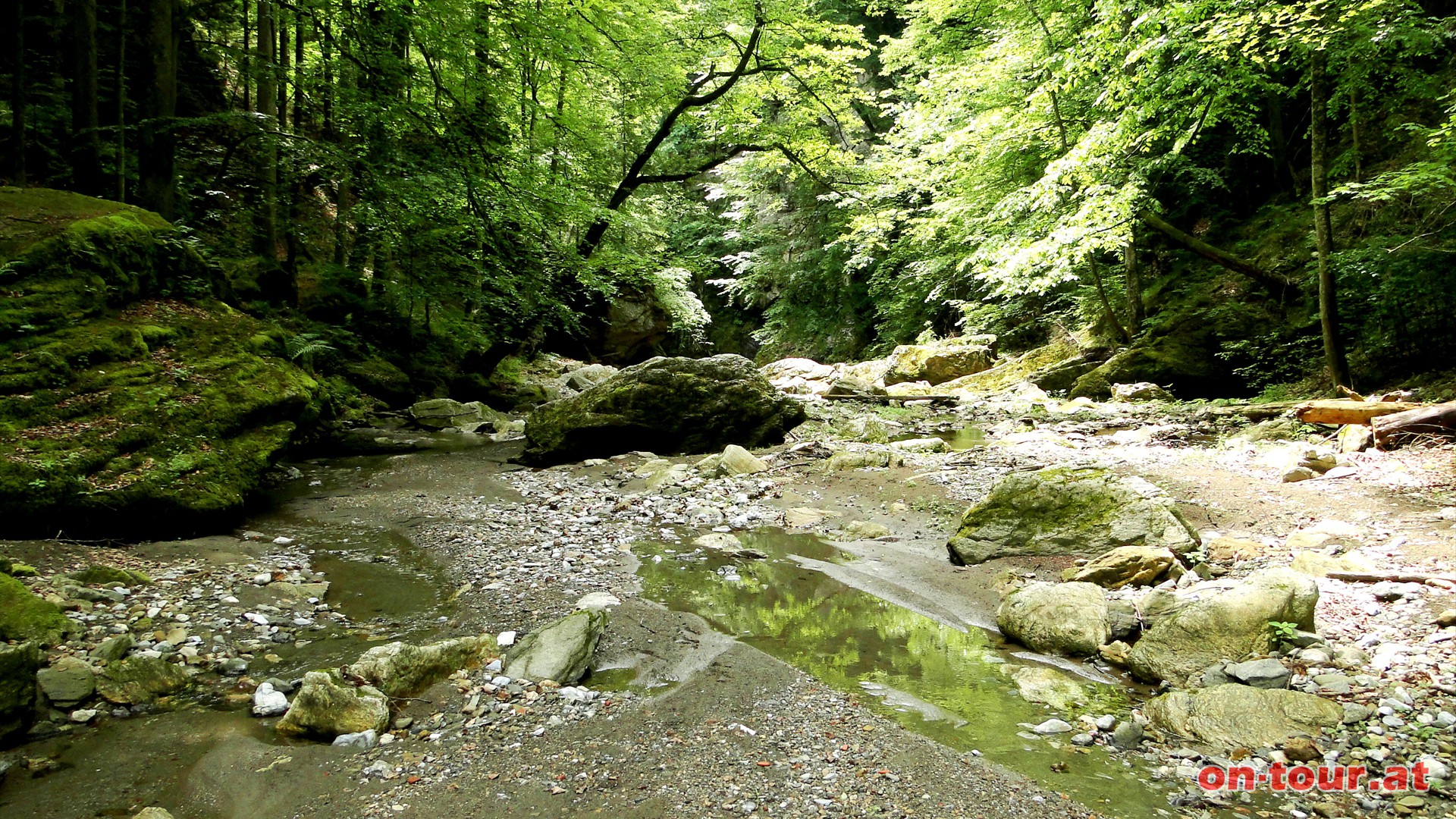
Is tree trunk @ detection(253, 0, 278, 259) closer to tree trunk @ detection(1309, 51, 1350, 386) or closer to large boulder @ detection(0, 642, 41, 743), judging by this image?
large boulder @ detection(0, 642, 41, 743)

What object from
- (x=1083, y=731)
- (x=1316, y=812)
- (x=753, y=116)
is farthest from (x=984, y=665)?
(x=753, y=116)

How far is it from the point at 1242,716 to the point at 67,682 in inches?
207

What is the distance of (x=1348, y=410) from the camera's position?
7.28m

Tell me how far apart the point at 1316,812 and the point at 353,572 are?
575cm

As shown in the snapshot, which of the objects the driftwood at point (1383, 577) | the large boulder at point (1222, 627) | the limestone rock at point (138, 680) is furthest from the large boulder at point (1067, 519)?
the limestone rock at point (138, 680)

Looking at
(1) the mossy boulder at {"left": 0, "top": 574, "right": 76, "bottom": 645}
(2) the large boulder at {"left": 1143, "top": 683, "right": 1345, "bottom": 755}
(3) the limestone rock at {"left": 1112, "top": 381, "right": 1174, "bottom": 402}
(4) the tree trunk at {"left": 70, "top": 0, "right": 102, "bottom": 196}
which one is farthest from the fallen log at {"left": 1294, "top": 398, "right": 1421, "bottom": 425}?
(4) the tree trunk at {"left": 70, "top": 0, "right": 102, "bottom": 196}

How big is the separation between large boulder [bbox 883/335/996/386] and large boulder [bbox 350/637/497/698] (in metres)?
16.2

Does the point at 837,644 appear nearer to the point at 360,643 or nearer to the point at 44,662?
the point at 360,643

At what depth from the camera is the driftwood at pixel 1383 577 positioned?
367cm

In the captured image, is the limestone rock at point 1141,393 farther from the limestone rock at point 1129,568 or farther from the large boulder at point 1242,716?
the large boulder at point 1242,716

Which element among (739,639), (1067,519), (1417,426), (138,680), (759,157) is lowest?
(739,639)

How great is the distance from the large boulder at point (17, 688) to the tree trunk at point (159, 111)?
7.91 meters

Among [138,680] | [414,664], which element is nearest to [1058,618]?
[414,664]

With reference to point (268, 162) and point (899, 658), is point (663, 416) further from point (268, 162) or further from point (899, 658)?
point (268, 162)
